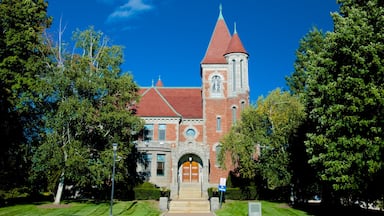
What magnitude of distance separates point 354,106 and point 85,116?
16374mm

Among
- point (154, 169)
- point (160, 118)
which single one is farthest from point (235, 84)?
point (154, 169)

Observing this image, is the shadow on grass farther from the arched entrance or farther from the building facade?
the arched entrance

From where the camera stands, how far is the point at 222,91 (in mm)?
34781

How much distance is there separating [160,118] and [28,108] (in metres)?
13.2

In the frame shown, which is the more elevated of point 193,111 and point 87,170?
point 193,111

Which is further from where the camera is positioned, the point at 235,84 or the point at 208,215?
the point at 235,84

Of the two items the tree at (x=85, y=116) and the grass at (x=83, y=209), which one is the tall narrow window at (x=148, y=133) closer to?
the tree at (x=85, y=116)

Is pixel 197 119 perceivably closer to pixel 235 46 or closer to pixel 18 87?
pixel 235 46

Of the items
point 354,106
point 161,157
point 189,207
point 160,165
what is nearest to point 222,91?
point 161,157

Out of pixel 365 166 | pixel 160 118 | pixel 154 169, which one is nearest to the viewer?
pixel 365 166

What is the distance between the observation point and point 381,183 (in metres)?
13.9

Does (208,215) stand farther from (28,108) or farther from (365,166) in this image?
(28,108)

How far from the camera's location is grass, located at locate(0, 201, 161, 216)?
1864 cm

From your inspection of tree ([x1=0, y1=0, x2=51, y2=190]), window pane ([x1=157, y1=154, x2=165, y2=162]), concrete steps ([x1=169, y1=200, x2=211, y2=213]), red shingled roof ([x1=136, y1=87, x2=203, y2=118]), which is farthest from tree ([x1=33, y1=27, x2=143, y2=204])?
red shingled roof ([x1=136, y1=87, x2=203, y2=118])
